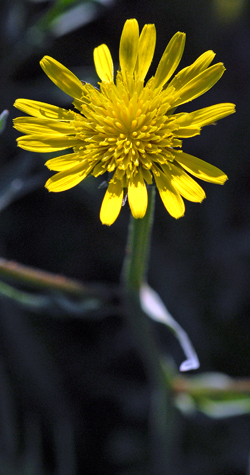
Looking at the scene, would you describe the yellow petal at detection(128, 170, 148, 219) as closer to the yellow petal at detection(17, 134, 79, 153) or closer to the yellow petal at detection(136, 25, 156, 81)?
the yellow petal at detection(17, 134, 79, 153)

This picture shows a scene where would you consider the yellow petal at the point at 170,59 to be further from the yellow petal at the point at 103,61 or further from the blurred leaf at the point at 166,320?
the blurred leaf at the point at 166,320

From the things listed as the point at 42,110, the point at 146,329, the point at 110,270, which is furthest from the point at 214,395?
the point at 42,110

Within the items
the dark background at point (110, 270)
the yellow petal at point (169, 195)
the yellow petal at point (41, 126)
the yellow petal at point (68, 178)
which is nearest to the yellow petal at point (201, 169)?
the yellow petal at point (169, 195)

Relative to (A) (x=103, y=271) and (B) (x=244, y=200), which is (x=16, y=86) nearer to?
(A) (x=103, y=271)

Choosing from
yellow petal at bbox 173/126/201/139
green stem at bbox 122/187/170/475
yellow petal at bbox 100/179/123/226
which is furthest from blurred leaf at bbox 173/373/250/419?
yellow petal at bbox 173/126/201/139

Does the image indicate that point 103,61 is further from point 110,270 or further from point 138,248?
point 110,270

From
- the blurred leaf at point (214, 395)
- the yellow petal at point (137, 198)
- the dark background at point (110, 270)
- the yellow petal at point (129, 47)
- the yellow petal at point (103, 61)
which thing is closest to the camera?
the yellow petal at point (137, 198)

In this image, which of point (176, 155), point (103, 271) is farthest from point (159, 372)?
point (176, 155)
